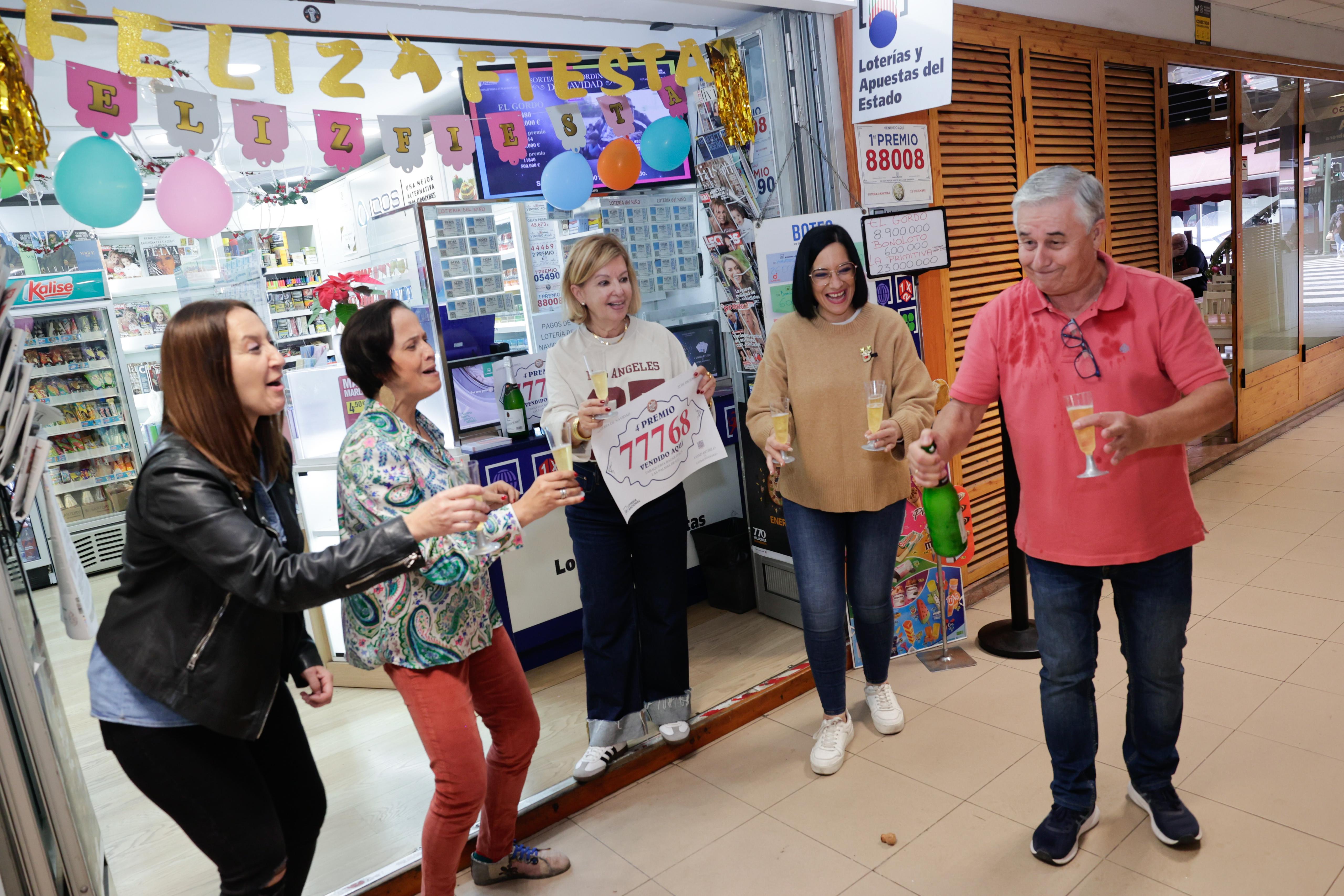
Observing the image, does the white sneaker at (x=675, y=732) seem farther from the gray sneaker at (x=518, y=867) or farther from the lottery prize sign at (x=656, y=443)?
the lottery prize sign at (x=656, y=443)

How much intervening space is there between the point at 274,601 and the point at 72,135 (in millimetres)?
7163

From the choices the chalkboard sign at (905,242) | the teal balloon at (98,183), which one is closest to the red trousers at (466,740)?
the teal balloon at (98,183)

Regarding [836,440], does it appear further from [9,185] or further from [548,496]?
[9,185]

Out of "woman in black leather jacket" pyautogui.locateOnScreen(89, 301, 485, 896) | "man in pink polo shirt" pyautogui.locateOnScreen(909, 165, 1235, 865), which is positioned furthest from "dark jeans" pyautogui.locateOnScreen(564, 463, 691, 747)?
"woman in black leather jacket" pyautogui.locateOnScreen(89, 301, 485, 896)

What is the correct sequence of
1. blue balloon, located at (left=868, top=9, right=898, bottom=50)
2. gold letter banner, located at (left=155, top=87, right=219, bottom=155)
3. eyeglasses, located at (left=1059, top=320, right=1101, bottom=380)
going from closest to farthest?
eyeglasses, located at (left=1059, top=320, right=1101, bottom=380) → gold letter banner, located at (left=155, top=87, right=219, bottom=155) → blue balloon, located at (left=868, top=9, right=898, bottom=50)

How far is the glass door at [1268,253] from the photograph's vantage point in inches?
257

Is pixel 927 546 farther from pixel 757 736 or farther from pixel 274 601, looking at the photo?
pixel 274 601

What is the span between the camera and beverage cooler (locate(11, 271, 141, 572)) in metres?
7.60

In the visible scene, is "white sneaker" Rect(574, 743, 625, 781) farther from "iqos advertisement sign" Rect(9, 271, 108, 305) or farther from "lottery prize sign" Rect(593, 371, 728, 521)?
"iqos advertisement sign" Rect(9, 271, 108, 305)

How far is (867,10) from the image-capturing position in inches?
139

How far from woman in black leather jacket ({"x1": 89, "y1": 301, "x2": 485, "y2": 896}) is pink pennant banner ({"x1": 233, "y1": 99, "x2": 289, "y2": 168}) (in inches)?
46.4

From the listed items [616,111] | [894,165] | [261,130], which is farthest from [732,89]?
[261,130]

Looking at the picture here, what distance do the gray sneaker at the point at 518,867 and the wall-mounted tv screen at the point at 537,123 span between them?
3792mm

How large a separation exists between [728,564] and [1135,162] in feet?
12.0
